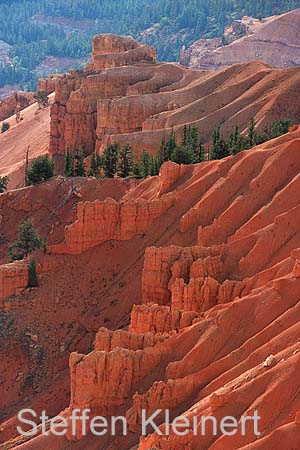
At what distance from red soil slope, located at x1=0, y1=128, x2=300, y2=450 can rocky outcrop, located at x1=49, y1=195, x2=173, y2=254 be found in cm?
6

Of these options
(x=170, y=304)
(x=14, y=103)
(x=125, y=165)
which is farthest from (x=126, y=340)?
(x=14, y=103)

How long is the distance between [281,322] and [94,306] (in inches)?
699

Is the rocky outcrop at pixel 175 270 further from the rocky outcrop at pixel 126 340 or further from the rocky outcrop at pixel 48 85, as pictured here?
the rocky outcrop at pixel 48 85

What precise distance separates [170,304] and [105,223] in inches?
403

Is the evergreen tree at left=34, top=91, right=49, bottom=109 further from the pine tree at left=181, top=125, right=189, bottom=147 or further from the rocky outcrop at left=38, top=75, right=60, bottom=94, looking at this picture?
the pine tree at left=181, top=125, right=189, bottom=147

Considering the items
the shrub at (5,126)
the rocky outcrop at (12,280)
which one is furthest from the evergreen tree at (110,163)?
the shrub at (5,126)

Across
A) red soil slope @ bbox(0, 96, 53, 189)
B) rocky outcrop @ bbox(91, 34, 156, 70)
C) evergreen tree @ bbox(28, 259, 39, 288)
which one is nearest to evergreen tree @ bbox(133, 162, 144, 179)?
evergreen tree @ bbox(28, 259, 39, 288)

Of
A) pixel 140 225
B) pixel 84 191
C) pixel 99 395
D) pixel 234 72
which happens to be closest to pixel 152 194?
pixel 140 225

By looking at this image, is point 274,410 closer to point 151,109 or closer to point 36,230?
point 36,230

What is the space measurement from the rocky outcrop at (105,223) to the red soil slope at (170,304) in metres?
0.06

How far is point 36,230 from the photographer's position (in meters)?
58.3

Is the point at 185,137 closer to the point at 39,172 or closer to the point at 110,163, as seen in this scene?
the point at 110,163

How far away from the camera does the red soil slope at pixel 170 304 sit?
30.5 metres

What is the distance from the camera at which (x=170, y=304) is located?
4219cm
